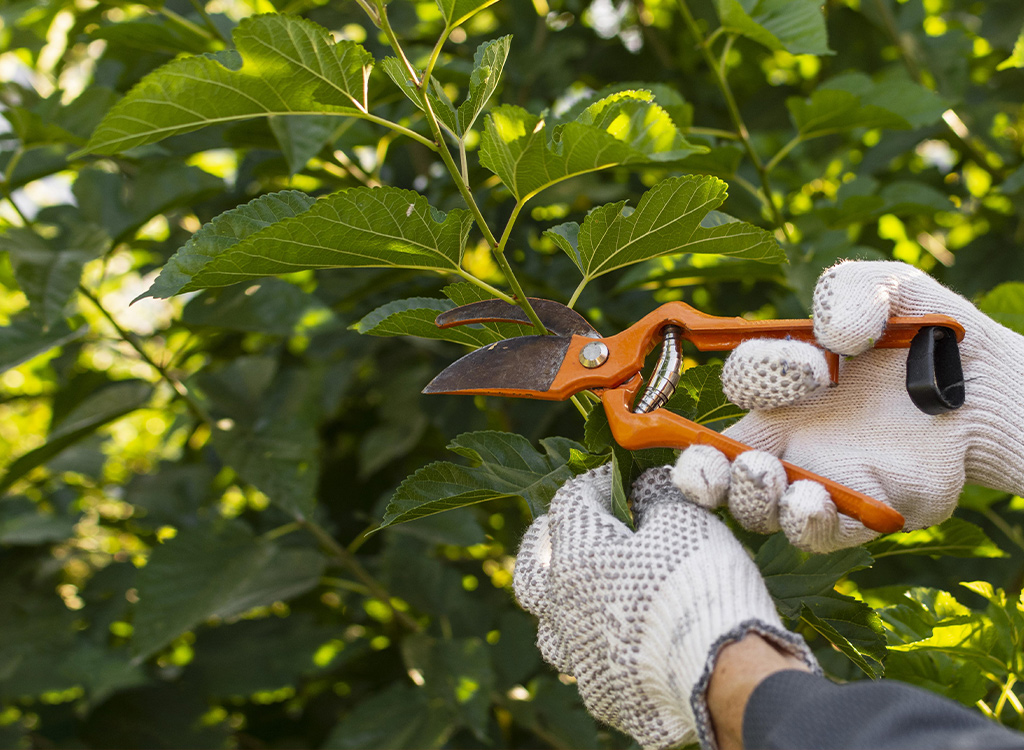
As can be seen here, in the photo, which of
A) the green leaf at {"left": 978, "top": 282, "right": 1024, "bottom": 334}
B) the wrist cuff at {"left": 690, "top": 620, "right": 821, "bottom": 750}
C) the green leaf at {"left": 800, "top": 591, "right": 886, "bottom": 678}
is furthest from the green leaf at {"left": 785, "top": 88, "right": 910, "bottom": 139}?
the wrist cuff at {"left": 690, "top": 620, "right": 821, "bottom": 750}

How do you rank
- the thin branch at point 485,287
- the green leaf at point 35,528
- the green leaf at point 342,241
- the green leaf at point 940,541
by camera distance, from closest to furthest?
the green leaf at point 342,241, the thin branch at point 485,287, the green leaf at point 940,541, the green leaf at point 35,528

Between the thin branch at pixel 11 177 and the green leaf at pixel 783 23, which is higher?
the green leaf at pixel 783 23

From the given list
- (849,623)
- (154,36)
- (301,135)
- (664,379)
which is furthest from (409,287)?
(849,623)

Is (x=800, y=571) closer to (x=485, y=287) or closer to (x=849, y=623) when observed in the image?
(x=849, y=623)

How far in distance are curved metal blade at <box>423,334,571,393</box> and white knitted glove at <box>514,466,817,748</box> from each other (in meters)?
0.12

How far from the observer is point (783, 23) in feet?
3.90

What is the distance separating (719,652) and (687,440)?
0.18m

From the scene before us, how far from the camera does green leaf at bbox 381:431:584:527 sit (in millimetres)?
817

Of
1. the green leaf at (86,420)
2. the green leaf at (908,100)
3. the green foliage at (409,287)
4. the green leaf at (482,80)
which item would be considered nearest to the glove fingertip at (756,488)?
the green foliage at (409,287)

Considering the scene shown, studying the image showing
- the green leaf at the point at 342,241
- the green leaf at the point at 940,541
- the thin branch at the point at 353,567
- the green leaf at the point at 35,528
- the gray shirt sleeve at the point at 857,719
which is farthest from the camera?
the green leaf at the point at 35,528

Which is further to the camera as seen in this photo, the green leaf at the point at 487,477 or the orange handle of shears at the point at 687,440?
the green leaf at the point at 487,477

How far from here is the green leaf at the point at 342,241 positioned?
0.72m

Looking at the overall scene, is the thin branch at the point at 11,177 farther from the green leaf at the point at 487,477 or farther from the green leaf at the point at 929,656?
the green leaf at the point at 929,656

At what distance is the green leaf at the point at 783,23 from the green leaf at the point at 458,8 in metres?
0.51
